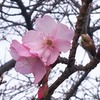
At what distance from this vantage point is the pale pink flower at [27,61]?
2.70 ft

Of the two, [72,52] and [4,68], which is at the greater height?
[72,52]

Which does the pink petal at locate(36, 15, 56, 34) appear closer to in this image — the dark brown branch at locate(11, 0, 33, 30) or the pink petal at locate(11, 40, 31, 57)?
the pink petal at locate(11, 40, 31, 57)

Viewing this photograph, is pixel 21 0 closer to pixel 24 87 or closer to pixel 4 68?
pixel 4 68

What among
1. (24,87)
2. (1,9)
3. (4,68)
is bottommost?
(24,87)

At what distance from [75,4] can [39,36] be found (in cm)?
→ 312

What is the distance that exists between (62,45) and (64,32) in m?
0.04

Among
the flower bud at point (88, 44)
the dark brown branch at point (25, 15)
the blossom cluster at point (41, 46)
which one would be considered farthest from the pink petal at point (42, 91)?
the dark brown branch at point (25, 15)

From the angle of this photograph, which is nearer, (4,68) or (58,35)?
(58,35)

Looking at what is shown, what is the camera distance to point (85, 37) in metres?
0.79

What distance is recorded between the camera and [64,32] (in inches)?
33.4

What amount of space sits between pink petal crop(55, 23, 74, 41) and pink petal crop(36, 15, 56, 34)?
23 millimetres

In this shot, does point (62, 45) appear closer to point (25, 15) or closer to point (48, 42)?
point (48, 42)

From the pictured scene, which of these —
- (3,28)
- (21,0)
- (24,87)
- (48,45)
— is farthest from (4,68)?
(48,45)

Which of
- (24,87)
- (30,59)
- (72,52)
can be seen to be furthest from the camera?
(24,87)
